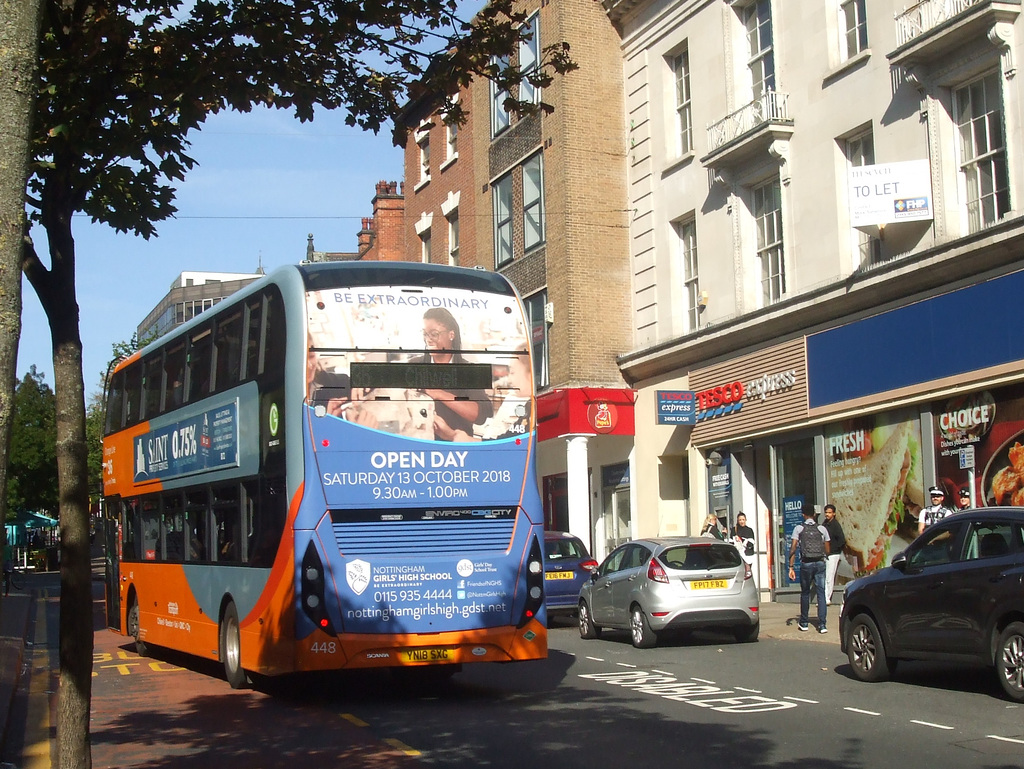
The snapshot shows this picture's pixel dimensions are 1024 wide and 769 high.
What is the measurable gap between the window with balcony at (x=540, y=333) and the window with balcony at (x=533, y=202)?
1392 mm

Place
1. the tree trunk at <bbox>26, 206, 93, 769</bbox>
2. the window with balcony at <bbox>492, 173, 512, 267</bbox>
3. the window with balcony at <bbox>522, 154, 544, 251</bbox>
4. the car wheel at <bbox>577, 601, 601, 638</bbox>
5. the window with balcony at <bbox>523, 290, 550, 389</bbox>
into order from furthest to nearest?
the window with balcony at <bbox>492, 173, 512, 267</bbox> → the window with balcony at <bbox>522, 154, 544, 251</bbox> → the window with balcony at <bbox>523, 290, 550, 389</bbox> → the car wheel at <bbox>577, 601, 601, 638</bbox> → the tree trunk at <bbox>26, 206, 93, 769</bbox>

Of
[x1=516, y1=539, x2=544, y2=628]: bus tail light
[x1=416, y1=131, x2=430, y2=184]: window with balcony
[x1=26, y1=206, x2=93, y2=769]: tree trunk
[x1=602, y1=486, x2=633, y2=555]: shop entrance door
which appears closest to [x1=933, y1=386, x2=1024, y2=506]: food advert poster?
[x1=516, y1=539, x2=544, y2=628]: bus tail light

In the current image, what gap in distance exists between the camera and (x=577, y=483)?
2947cm

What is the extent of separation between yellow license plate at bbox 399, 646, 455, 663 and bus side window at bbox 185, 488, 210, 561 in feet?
11.8

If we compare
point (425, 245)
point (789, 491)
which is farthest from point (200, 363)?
point (425, 245)

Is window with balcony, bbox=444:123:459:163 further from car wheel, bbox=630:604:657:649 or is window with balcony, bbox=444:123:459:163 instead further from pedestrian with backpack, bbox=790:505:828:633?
car wheel, bbox=630:604:657:649

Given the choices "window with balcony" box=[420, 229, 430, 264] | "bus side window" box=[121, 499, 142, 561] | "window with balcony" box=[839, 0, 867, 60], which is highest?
"window with balcony" box=[420, 229, 430, 264]

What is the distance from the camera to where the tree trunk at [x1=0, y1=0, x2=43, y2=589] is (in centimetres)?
427

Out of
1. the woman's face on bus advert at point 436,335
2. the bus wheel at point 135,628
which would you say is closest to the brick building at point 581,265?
the bus wheel at point 135,628

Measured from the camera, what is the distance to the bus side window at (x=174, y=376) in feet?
51.1

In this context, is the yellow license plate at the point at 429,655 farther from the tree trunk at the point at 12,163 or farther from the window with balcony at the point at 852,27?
the window with balcony at the point at 852,27

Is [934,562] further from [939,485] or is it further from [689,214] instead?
[689,214]

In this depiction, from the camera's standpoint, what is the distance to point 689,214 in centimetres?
2703

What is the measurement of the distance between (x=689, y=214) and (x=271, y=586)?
17037 mm
